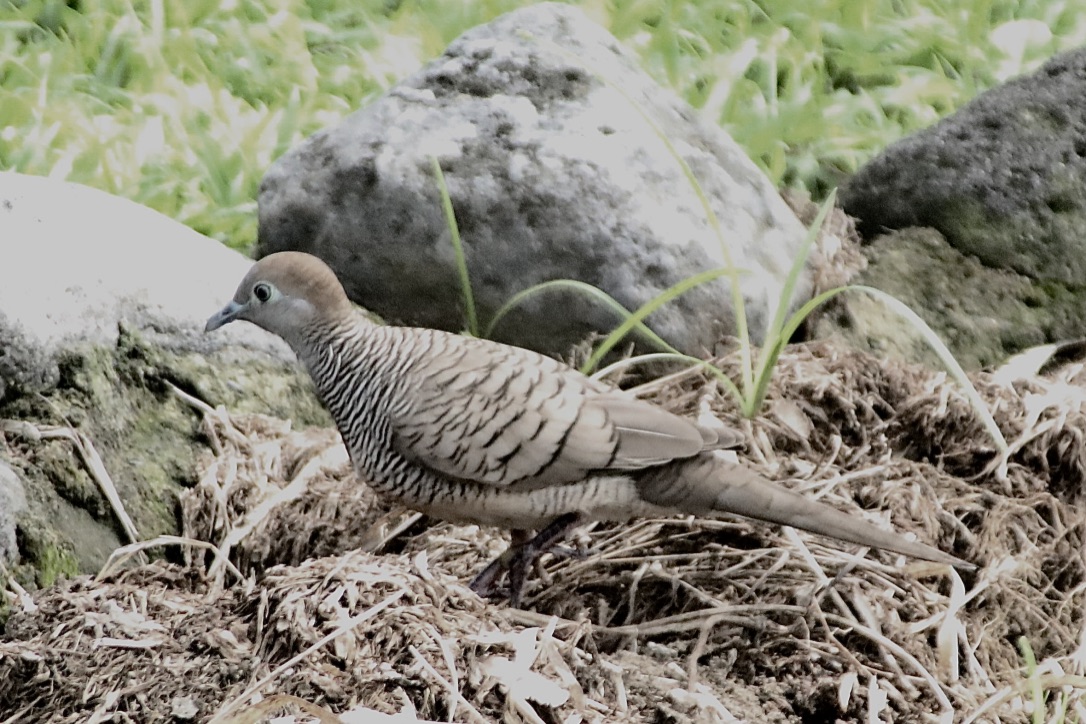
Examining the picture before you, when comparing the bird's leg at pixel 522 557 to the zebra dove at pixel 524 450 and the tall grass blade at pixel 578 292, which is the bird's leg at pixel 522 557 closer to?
the zebra dove at pixel 524 450

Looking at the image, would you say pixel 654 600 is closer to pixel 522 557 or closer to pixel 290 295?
pixel 522 557

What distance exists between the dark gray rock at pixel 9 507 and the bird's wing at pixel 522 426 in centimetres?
98

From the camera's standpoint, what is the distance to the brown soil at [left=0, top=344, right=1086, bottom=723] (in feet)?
8.05

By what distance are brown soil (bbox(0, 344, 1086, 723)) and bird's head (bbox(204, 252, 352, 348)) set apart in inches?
19.7

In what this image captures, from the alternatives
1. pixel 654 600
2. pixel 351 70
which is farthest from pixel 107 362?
pixel 351 70

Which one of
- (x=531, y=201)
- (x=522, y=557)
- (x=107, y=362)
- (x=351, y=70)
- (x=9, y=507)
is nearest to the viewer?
(x=522, y=557)

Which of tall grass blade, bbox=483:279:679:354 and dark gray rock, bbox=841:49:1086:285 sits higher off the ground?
dark gray rock, bbox=841:49:1086:285

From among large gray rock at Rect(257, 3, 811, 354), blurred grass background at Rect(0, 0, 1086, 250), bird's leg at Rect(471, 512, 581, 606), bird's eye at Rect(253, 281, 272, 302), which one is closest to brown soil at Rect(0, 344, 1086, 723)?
bird's leg at Rect(471, 512, 581, 606)

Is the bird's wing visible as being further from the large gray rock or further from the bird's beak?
the large gray rock

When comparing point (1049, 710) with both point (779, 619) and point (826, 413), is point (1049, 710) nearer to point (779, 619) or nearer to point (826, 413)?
point (779, 619)

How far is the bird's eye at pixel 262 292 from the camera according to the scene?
3.17 metres

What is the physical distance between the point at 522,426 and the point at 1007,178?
7.50 ft

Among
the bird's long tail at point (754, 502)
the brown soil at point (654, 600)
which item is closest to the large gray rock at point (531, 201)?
the brown soil at point (654, 600)

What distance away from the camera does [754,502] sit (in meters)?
2.83
